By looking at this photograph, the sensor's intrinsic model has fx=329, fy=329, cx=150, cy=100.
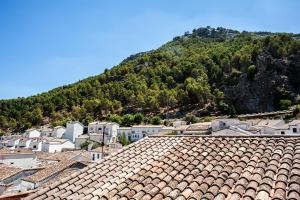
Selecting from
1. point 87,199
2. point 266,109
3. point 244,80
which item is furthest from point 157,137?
point 244,80

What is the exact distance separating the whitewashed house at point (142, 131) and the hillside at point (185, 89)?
20.3 metres

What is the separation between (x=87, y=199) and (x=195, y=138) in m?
3.60

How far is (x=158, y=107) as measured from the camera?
104 metres

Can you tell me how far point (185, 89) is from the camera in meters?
113

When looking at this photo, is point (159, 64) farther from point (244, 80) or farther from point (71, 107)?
point (244, 80)

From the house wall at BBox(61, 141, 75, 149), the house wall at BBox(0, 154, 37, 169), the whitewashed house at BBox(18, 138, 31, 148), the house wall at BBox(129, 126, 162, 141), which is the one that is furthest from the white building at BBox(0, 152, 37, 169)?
the house wall at BBox(129, 126, 162, 141)

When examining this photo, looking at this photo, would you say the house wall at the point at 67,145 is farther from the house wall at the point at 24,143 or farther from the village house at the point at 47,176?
the village house at the point at 47,176

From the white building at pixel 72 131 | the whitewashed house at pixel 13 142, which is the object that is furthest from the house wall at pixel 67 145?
the whitewashed house at pixel 13 142

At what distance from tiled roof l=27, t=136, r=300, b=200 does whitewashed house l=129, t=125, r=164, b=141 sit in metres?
68.6

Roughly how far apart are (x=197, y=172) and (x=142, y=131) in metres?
74.5

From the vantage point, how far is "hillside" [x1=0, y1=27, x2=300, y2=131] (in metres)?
91.8

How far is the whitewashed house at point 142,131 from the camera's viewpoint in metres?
77.8

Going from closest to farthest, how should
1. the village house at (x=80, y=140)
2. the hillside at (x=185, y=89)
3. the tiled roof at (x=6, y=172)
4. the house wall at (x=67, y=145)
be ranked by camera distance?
the tiled roof at (x=6, y=172), the house wall at (x=67, y=145), the village house at (x=80, y=140), the hillside at (x=185, y=89)

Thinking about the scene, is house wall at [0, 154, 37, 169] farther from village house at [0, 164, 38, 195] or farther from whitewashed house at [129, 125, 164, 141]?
whitewashed house at [129, 125, 164, 141]
